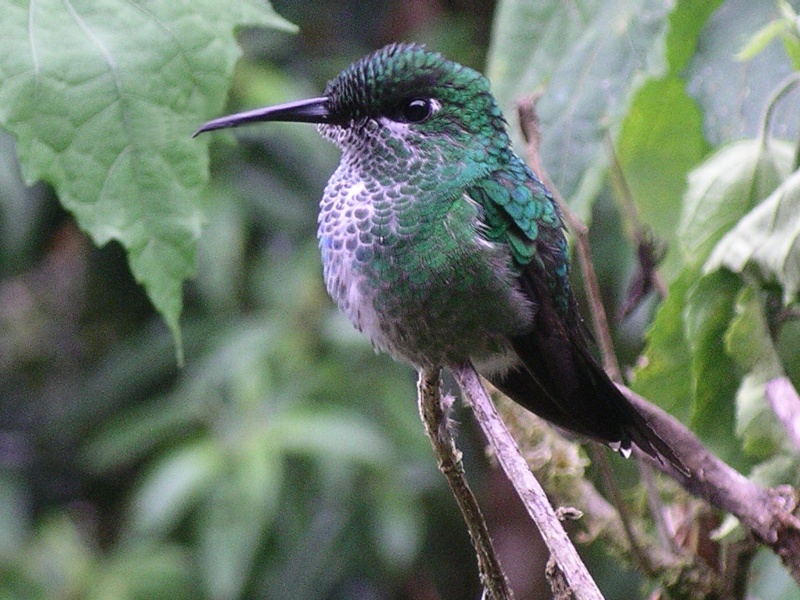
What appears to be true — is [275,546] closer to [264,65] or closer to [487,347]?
[264,65]

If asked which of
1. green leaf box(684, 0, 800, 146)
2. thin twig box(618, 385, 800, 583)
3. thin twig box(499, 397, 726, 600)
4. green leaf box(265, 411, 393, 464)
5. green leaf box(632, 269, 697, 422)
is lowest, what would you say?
green leaf box(265, 411, 393, 464)

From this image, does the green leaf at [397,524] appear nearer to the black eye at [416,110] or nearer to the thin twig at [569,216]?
the thin twig at [569,216]

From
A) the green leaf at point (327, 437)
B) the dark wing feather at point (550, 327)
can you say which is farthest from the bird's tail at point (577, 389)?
the green leaf at point (327, 437)

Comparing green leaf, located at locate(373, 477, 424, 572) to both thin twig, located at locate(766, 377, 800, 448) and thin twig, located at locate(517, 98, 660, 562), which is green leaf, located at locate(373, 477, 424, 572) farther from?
thin twig, located at locate(766, 377, 800, 448)

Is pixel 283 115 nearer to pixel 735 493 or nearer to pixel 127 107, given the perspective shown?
pixel 127 107

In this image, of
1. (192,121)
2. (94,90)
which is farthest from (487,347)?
(94,90)

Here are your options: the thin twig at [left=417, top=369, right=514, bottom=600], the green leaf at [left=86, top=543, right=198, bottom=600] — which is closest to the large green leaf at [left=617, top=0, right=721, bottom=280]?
the thin twig at [left=417, top=369, right=514, bottom=600]

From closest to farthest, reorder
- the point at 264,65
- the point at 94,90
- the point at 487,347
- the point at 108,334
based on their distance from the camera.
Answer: the point at 94,90 < the point at 487,347 < the point at 264,65 < the point at 108,334
